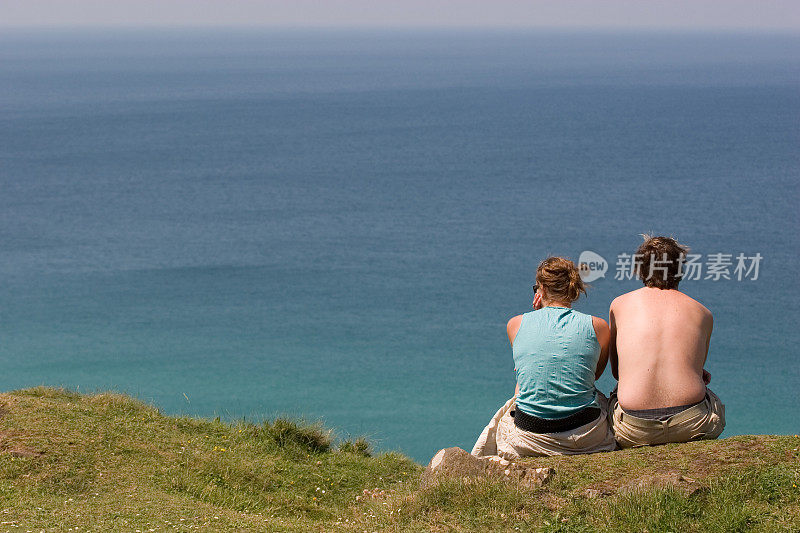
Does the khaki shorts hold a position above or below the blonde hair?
below

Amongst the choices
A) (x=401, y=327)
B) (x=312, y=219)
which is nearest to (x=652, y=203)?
(x=312, y=219)

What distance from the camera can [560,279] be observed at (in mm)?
6715

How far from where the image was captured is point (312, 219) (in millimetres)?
67250

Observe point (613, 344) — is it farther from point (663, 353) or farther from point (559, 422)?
point (559, 422)

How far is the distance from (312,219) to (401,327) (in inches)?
904

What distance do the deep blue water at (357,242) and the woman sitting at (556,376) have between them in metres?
4.03

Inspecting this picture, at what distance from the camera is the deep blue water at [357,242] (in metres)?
37.2

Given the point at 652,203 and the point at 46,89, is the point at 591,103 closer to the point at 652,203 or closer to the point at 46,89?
the point at 652,203

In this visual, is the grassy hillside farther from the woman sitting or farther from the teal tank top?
the teal tank top

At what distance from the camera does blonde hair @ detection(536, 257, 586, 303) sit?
6.71 m

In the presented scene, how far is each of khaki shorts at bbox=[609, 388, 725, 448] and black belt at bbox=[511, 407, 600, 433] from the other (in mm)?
209

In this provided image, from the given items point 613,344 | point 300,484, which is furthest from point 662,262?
point 300,484

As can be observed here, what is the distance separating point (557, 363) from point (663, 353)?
0.74m

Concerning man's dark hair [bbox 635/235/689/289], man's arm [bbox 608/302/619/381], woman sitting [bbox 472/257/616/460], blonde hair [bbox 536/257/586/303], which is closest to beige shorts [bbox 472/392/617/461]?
woman sitting [bbox 472/257/616/460]
